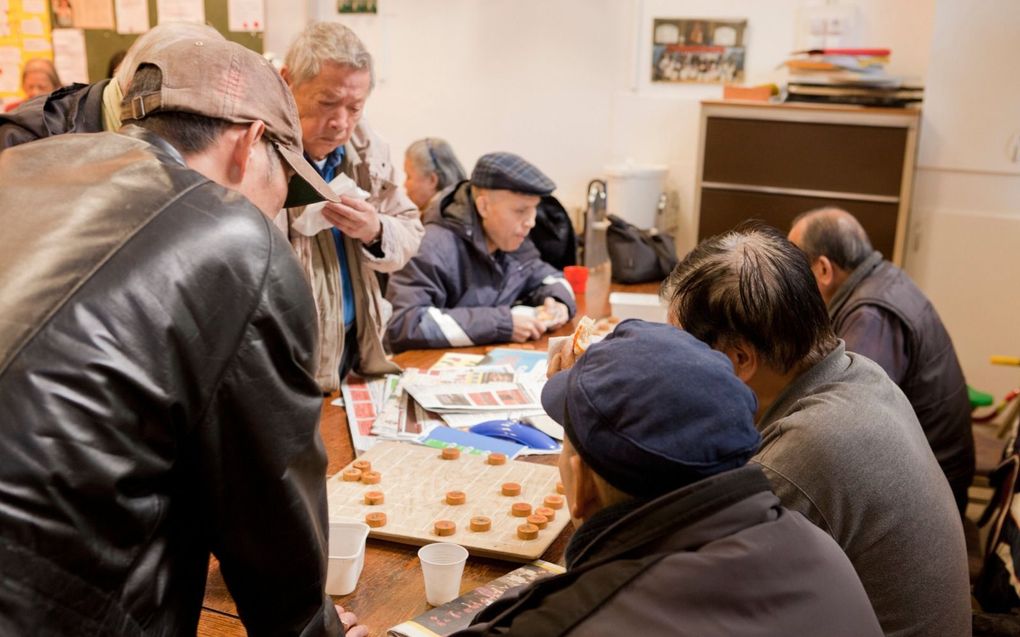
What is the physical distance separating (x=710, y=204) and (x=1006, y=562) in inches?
109

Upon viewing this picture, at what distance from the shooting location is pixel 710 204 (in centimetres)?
504

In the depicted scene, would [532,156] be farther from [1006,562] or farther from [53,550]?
[53,550]

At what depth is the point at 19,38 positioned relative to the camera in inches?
248

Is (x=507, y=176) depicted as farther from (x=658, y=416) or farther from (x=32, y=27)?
(x=32, y=27)

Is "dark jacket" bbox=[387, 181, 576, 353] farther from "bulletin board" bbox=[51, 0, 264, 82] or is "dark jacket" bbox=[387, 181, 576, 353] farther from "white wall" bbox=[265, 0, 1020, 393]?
"bulletin board" bbox=[51, 0, 264, 82]

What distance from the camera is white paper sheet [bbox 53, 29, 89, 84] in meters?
6.23

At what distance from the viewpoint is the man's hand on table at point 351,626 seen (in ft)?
4.89

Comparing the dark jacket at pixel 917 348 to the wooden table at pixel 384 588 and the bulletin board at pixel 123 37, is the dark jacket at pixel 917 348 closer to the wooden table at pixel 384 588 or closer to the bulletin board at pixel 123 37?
the wooden table at pixel 384 588

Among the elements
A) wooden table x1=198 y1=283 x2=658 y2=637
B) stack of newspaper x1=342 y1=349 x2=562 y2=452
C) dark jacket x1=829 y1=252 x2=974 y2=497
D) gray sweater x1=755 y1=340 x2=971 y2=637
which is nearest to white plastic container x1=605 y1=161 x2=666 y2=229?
dark jacket x1=829 y1=252 x2=974 y2=497

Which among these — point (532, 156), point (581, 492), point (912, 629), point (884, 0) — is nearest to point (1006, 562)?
point (912, 629)

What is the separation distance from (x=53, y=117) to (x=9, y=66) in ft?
16.3

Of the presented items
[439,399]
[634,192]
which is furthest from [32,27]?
[439,399]

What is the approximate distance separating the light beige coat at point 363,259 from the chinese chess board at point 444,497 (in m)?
0.49

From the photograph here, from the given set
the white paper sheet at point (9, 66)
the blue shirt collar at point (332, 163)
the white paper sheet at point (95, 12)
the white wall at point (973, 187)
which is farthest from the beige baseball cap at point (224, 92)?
the white paper sheet at point (9, 66)
